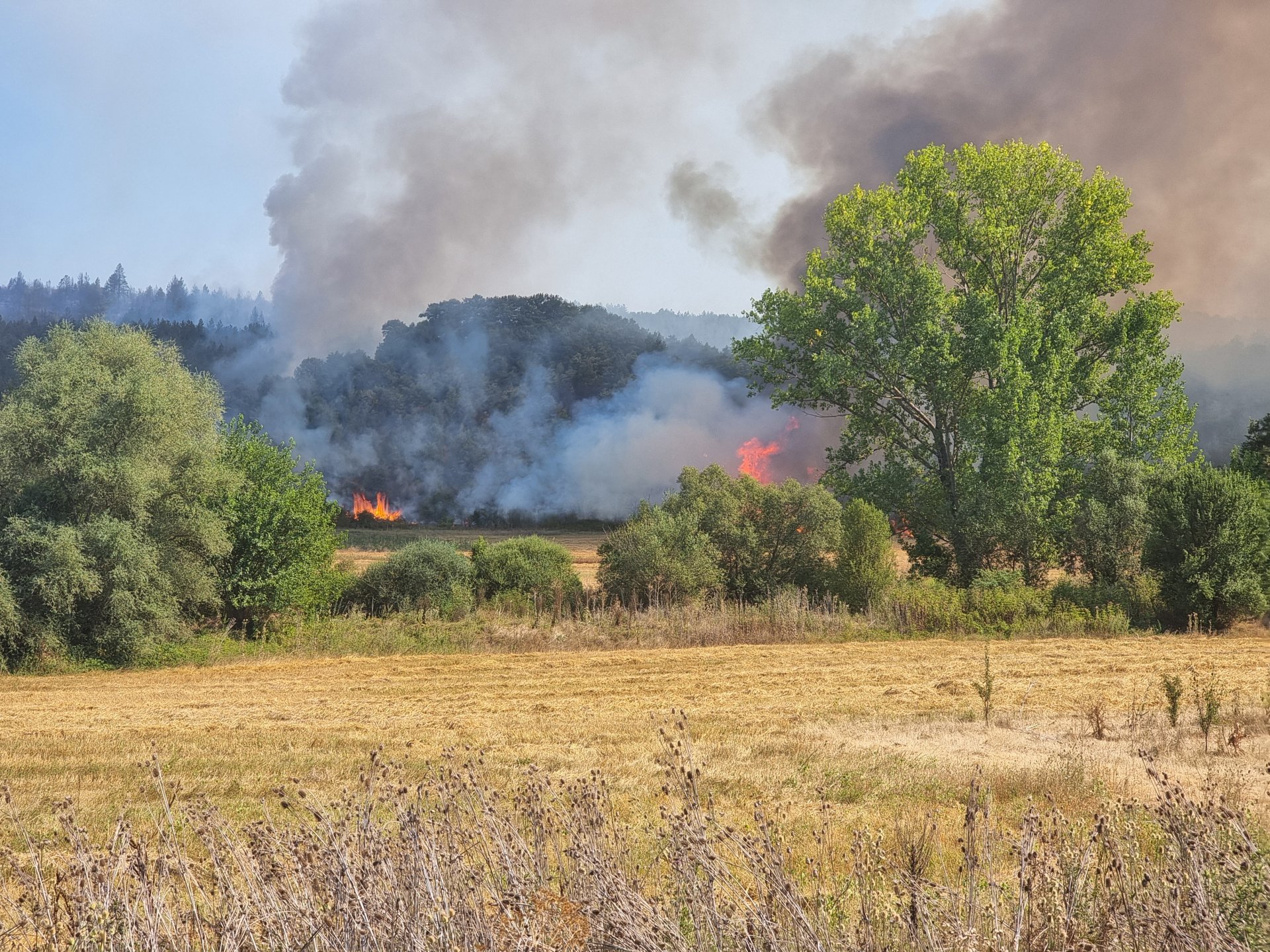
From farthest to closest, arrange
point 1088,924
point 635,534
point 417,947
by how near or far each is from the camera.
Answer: point 635,534 < point 1088,924 < point 417,947

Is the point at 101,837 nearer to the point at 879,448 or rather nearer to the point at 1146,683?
the point at 1146,683

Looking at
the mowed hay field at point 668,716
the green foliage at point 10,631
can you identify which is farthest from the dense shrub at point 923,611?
the green foliage at point 10,631

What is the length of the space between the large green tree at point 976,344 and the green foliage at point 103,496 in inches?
800

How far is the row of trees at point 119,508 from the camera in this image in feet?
70.9

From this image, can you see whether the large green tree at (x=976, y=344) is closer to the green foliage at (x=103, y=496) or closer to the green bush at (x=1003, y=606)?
the green bush at (x=1003, y=606)

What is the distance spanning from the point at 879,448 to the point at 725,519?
28.6 ft

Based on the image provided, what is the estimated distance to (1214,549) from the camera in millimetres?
24844

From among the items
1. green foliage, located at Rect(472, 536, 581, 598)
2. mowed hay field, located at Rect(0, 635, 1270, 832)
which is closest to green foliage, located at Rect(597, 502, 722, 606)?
green foliage, located at Rect(472, 536, 581, 598)

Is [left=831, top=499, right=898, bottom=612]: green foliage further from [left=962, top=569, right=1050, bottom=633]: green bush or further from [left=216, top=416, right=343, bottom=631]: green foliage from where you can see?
[left=216, top=416, right=343, bottom=631]: green foliage

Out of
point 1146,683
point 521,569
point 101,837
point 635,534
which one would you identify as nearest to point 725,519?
point 635,534

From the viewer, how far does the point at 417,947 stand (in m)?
3.62

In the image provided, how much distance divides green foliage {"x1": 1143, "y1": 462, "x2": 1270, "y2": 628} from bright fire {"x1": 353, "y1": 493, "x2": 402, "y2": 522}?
176 feet

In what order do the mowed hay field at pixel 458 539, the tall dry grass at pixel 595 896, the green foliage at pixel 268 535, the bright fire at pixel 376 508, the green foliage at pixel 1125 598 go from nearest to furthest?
the tall dry grass at pixel 595 896 → the green foliage at pixel 268 535 → the green foliage at pixel 1125 598 → the mowed hay field at pixel 458 539 → the bright fire at pixel 376 508

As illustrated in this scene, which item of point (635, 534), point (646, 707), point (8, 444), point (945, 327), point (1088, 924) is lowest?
point (646, 707)
